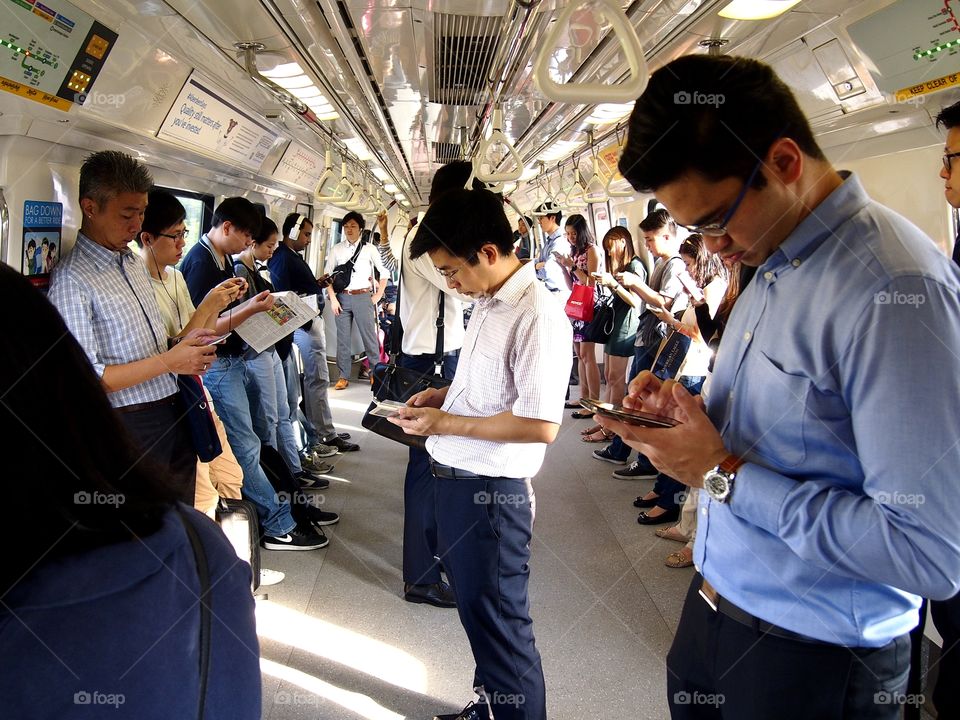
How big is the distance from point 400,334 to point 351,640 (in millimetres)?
1838

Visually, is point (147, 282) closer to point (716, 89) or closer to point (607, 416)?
point (607, 416)

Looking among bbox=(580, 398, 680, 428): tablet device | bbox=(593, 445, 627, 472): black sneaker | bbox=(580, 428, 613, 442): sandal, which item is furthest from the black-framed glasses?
bbox=(580, 428, 613, 442): sandal

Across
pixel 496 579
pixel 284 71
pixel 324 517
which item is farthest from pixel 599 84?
pixel 324 517

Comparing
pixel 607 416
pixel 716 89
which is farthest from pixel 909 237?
pixel 607 416

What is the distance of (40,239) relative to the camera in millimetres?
3031

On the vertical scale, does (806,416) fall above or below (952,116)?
below

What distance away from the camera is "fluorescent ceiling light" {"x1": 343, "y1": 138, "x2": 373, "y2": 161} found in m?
6.98

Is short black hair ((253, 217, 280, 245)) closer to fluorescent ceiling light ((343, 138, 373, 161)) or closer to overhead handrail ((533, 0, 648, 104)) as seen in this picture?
fluorescent ceiling light ((343, 138, 373, 161))

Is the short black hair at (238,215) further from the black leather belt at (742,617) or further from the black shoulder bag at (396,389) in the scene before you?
the black leather belt at (742,617)

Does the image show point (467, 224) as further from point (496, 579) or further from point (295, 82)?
point (295, 82)

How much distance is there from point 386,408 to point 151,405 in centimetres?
126

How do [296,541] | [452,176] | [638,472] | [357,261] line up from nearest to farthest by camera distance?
1. [452,176]
2. [296,541]
3. [638,472]
4. [357,261]

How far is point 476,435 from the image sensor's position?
2.14 m

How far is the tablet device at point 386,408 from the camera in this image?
2293 mm
